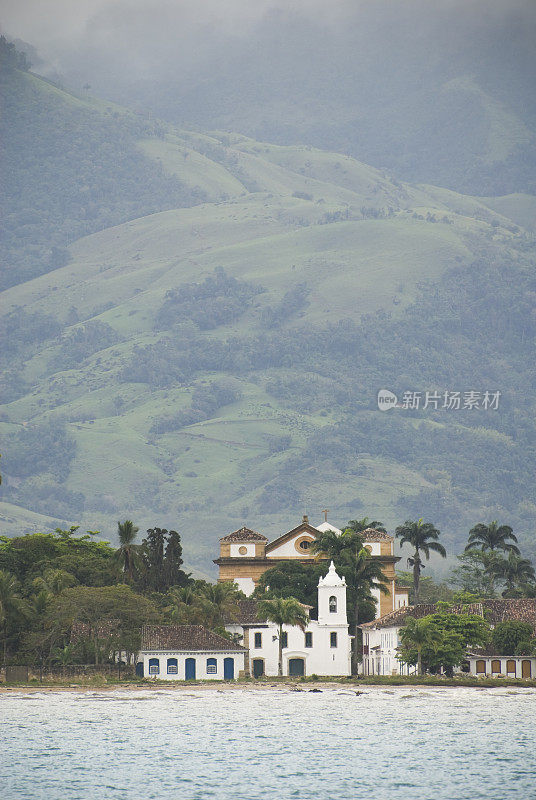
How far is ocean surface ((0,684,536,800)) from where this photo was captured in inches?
3123

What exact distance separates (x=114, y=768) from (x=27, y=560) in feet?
243

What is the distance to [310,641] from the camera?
141875 mm

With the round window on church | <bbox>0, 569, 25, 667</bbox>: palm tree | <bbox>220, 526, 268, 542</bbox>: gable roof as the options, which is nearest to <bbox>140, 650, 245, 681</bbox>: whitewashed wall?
<bbox>0, 569, 25, 667</bbox>: palm tree

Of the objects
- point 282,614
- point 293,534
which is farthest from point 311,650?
point 293,534

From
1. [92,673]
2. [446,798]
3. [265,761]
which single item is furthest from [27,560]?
[446,798]

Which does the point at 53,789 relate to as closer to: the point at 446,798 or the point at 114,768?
the point at 114,768

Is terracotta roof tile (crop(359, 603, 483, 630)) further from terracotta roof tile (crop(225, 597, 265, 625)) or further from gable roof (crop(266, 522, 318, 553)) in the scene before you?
gable roof (crop(266, 522, 318, 553))

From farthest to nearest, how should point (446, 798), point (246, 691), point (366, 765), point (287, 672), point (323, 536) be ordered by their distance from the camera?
point (323, 536) < point (287, 672) < point (246, 691) < point (366, 765) < point (446, 798)

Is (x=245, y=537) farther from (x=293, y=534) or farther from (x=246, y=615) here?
(x=246, y=615)

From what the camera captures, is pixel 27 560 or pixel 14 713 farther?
pixel 27 560

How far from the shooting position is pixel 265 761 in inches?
3465

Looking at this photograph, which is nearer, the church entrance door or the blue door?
the blue door

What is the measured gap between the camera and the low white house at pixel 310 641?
141250 millimetres

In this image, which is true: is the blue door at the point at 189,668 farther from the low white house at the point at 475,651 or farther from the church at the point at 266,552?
the church at the point at 266,552
